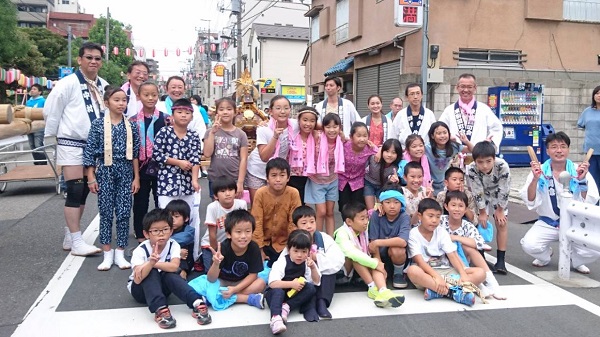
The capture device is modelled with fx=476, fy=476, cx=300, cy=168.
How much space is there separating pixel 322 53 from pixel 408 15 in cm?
968

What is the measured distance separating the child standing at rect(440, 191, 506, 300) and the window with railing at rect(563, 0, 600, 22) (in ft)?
36.0

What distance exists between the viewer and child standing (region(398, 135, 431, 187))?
16.4ft

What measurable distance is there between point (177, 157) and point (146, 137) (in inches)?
23.1

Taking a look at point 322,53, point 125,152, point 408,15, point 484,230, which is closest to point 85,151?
point 125,152

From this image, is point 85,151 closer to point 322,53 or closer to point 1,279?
point 1,279

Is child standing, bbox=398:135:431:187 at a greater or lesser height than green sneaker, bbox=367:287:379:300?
greater

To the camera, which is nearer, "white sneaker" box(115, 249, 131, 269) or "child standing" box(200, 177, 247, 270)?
"child standing" box(200, 177, 247, 270)

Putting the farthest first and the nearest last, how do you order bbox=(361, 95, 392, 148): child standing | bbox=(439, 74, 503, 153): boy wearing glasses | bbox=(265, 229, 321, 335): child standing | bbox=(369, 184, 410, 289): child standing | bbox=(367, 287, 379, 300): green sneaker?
bbox=(361, 95, 392, 148): child standing < bbox=(439, 74, 503, 153): boy wearing glasses < bbox=(369, 184, 410, 289): child standing < bbox=(367, 287, 379, 300): green sneaker < bbox=(265, 229, 321, 335): child standing

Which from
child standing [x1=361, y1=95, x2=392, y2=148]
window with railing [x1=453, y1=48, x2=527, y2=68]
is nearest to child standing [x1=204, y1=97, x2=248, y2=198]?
child standing [x1=361, y1=95, x2=392, y2=148]

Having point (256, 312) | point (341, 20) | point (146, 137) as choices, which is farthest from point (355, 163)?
point (341, 20)

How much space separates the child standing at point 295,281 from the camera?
3.57 metres

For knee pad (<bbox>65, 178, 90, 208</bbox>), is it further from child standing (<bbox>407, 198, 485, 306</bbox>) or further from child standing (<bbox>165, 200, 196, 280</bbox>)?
child standing (<bbox>407, 198, 485, 306</bbox>)

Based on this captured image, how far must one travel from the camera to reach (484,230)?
4906 millimetres

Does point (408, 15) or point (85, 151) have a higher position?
point (408, 15)
